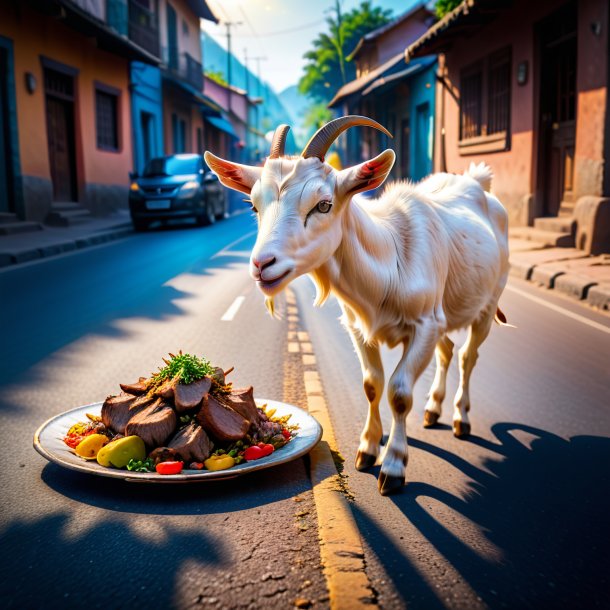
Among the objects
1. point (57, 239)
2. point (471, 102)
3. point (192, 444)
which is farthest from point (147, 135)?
point (192, 444)

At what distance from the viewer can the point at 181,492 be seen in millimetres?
3234

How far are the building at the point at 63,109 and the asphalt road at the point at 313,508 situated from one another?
11.5 m

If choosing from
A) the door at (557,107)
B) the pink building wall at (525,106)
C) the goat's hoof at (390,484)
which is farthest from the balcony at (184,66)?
the goat's hoof at (390,484)

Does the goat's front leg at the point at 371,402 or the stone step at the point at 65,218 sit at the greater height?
the stone step at the point at 65,218

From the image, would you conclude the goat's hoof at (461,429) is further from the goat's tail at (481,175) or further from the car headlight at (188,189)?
the car headlight at (188,189)

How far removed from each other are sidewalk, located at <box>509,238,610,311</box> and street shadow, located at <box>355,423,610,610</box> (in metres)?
Result: 4.66

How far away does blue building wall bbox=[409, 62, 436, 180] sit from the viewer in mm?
26906

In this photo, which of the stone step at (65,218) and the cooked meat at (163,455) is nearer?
the cooked meat at (163,455)

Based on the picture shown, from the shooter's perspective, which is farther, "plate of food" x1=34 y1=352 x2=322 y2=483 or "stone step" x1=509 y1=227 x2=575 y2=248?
"stone step" x1=509 y1=227 x2=575 y2=248

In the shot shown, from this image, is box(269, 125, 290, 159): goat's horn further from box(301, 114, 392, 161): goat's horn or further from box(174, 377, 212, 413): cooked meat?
box(174, 377, 212, 413): cooked meat

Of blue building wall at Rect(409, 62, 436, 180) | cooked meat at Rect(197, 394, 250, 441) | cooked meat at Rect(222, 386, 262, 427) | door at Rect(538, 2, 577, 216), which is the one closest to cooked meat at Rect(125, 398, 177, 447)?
cooked meat at Rect(197, 394, 250, 441)

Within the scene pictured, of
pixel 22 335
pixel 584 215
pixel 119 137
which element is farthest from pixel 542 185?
pixel 119 137

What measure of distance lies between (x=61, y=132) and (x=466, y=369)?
18.6m

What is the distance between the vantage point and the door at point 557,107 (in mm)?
13477
